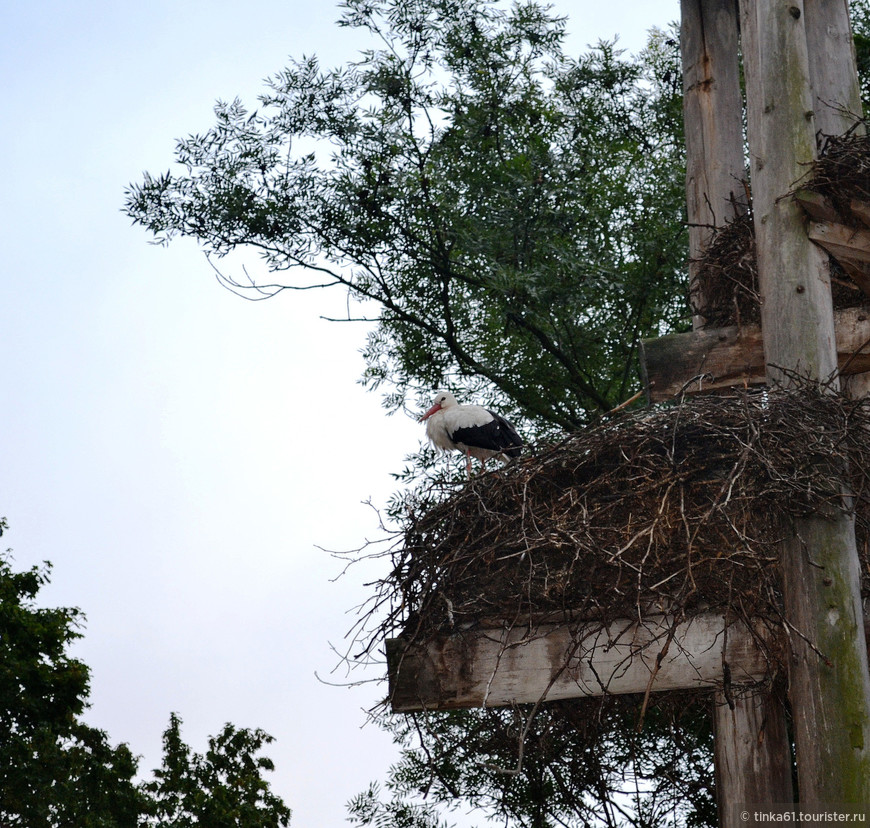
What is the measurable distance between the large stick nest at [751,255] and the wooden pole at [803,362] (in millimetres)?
137

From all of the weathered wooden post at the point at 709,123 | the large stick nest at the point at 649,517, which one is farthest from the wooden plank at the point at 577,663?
the weathered wooden post at the point at 709,123

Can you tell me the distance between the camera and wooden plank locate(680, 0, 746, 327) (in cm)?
660

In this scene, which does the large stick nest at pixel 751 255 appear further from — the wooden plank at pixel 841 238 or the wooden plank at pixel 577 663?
the wooden plank at pixel 577 663

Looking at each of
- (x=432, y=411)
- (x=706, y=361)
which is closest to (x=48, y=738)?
(x=432, y=411)

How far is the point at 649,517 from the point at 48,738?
9.26 metres

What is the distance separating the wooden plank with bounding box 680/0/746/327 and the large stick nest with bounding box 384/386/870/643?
1.58m

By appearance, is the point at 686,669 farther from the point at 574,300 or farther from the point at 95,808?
the point at 95,808

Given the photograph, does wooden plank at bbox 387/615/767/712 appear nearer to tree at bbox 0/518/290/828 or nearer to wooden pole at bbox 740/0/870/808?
wooden pole at bbox 740/0/870/808

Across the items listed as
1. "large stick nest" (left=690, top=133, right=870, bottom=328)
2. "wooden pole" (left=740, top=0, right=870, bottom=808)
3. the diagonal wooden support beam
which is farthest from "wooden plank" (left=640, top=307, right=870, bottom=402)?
the diagonal wooden support beam

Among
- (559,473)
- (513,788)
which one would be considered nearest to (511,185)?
(513,788)

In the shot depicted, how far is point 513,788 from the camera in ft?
27.5

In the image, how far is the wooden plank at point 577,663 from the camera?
452 cm

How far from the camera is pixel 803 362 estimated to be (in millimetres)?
4996

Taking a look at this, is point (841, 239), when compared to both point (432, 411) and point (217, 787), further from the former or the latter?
point (217, 787)
